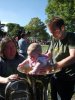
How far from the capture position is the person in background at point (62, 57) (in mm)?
4879

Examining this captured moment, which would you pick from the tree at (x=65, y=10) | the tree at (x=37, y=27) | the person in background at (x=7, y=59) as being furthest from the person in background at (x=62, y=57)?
the tree at (x=37, y=27)

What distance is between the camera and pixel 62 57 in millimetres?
5207

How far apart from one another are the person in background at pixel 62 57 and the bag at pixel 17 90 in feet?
2.01

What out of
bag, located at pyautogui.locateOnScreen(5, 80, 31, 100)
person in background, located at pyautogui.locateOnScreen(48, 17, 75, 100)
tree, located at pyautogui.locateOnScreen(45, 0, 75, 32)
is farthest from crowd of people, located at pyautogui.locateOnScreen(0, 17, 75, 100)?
tree, located at pyautogui.locateOnScreen(45, 0, 75, 32)

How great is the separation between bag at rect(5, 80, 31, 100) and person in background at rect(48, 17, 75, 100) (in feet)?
2.01

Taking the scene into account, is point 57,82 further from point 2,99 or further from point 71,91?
point 2,99

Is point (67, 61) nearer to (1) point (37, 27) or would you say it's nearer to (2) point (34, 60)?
(2) point (34, 60)

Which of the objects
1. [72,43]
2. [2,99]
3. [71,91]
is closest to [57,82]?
[71,91]

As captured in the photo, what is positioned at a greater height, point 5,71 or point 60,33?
point 60,33

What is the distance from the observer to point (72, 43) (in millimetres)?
5023

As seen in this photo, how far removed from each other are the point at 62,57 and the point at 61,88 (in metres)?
0.62

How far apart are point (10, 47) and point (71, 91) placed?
1.43 m

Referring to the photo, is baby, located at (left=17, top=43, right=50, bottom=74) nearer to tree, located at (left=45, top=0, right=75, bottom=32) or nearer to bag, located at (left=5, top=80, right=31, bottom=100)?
bag, located at (left=5, top=80, right=31, bottom=100)

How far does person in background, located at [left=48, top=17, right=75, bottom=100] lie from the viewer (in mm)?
4879
